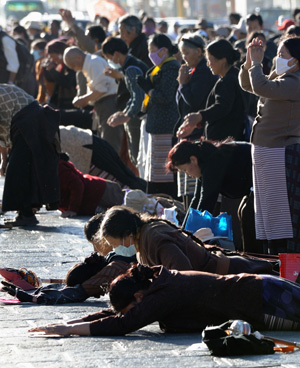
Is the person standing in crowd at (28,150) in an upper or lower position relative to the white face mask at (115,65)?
lower

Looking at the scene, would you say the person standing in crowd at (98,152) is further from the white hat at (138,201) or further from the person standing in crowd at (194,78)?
the white hat at (138,201)

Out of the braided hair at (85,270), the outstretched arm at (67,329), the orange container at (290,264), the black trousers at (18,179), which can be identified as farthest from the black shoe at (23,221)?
the outstretched arm at (67,329)

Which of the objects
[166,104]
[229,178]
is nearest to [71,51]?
[166,104]

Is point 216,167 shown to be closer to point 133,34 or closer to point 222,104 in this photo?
point 222,104

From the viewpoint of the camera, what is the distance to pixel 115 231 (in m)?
6.41

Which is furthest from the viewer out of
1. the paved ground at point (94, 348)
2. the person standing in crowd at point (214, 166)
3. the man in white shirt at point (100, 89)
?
the man in white shirt at point (100, 89)

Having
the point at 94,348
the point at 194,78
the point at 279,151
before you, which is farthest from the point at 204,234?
the point at 194,78

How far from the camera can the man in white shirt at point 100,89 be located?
44.6ft

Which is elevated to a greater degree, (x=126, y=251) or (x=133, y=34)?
(x=133, y=34)

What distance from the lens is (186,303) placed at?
5715 mm

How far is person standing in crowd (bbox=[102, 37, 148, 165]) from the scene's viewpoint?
11742 millimetres

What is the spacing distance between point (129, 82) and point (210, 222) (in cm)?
410

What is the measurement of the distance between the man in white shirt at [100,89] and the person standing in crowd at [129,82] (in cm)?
60

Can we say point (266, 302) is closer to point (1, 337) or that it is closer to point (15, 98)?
point (1, 337)
